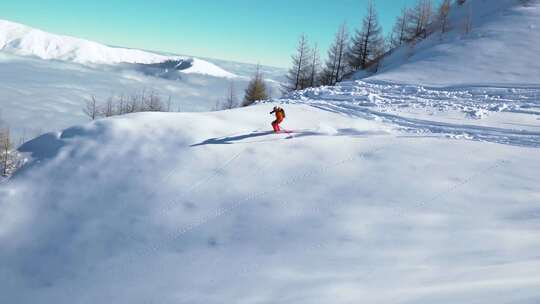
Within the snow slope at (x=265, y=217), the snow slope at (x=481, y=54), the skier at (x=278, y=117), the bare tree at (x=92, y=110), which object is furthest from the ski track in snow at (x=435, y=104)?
the bare tree at (x=92, y=110)

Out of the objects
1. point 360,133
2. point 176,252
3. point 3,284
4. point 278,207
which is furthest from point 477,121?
point 3,284

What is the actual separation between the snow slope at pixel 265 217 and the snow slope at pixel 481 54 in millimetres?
11581

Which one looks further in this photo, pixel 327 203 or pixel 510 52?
pixel 510 52

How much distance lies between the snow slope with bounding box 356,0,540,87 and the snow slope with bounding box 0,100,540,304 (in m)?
11.6

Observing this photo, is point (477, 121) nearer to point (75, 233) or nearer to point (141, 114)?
point (141, 114)

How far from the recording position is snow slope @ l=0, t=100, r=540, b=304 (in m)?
6.05

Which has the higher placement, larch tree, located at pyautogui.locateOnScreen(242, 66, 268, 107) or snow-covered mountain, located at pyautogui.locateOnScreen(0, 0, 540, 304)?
larch tree, located at pyautogui.locateOnScreen(242, 66, 268, 107)

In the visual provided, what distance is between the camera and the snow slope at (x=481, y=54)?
74.5ft

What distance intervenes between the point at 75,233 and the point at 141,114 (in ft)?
21.0

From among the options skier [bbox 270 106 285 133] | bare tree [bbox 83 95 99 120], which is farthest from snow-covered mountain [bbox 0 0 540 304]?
bare tree [bbox 83 95 99 120]

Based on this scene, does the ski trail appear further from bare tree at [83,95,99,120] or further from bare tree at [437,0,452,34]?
bare tree at [83,95,99,120]

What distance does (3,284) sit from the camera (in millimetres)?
8258

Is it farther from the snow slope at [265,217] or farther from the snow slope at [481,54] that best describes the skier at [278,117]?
the snow slope at [481,54]

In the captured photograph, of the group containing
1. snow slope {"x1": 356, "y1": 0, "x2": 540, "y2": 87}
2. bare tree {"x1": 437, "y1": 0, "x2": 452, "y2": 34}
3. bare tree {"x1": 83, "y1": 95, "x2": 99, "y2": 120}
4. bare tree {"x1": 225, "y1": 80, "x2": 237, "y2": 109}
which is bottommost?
bare tree {"x1": 83, "y1": 95, "x2": 99, "y2": 120}
